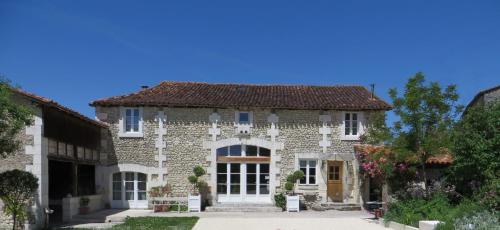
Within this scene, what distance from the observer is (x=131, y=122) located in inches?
671

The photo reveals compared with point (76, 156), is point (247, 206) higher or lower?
lower

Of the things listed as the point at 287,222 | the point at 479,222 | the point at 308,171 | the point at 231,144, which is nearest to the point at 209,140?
the point at 231,144

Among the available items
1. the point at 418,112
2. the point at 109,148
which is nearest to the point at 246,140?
the point at 109,148

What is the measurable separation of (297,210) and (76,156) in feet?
27.2

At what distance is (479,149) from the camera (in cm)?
1105

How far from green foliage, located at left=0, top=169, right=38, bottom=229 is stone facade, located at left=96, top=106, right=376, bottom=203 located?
5.86m

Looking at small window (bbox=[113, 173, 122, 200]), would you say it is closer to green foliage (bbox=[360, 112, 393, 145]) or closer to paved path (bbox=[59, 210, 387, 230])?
paved path (bbox=[59, 210, 387, 230])

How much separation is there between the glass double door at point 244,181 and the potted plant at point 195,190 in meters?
0.96

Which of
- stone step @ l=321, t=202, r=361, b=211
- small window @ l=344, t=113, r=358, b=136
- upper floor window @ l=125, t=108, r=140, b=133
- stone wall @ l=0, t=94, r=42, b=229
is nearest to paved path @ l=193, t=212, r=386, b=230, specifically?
stone step @ l=321, t=202, r=361, b=211

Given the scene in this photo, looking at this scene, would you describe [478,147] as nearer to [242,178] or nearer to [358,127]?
[358,127]

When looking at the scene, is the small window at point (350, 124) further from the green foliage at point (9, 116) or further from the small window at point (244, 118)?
the green foliage at point (9, 116)

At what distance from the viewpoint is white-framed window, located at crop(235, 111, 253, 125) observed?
1728 cm

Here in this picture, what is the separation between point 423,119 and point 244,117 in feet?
24.1

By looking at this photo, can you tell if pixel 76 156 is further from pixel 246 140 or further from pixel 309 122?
pixel 309 122
